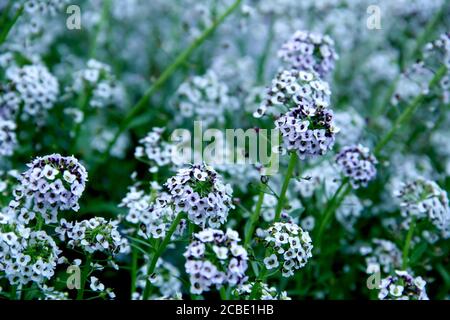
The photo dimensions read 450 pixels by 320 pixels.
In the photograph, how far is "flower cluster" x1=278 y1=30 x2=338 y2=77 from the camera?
4.86 m

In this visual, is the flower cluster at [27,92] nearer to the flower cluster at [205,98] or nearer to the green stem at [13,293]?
the flower cluster at [205,98]

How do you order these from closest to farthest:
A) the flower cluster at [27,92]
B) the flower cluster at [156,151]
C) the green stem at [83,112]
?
1. the flower cluster at [156,151]
2. the flower cluster at [27,92]
3. the green stem at [83,112]

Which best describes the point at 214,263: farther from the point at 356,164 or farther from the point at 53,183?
the point at 356,164

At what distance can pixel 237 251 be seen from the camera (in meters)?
3.24

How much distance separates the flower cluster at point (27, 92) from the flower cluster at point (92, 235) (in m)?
2.01

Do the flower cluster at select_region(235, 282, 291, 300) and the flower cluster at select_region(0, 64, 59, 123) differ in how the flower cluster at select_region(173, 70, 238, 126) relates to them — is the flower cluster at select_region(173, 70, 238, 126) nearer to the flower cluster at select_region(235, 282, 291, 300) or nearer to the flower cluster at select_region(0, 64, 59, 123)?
the flower cluster at select_region(0, 64, 59, 123)

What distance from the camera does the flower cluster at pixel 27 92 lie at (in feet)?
17.6

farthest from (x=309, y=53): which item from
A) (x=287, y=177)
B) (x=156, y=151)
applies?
(x=156, y=151)

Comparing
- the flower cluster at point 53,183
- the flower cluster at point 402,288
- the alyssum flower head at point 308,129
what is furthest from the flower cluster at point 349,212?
the flower cluster at point 53,183

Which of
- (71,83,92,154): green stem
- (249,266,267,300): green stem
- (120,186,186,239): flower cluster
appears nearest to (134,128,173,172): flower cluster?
(120,186,186,239): flower cluster

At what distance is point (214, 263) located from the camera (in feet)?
10.6

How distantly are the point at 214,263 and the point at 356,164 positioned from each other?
1.73 m
